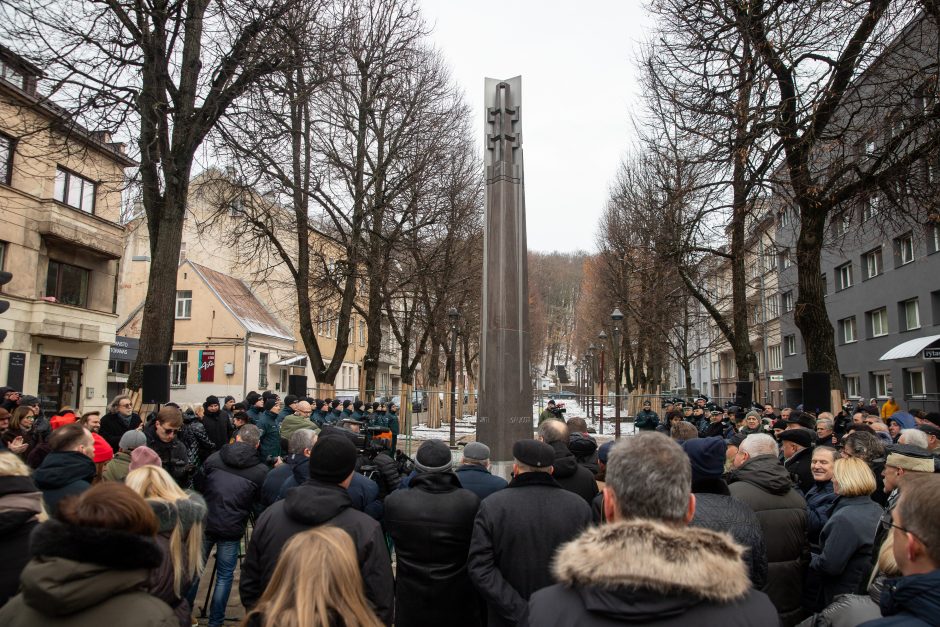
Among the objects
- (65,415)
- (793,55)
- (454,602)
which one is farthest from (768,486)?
(793,55)

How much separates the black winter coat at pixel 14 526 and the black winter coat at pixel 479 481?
8.31 feet

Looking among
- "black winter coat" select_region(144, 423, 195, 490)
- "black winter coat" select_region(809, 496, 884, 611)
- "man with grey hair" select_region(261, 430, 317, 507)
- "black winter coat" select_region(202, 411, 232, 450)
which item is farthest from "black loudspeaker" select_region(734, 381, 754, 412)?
"black winter coat" select_region(144, 423, 195, 490)

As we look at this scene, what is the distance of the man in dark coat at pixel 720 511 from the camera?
10.5 ft

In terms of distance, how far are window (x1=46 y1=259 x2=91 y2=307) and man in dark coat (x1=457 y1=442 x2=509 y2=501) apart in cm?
2444

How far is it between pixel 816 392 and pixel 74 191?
25703 millimetres

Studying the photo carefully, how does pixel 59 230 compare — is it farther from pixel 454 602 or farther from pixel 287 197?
pixel 454 602

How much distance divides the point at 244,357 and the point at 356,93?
57.3ft

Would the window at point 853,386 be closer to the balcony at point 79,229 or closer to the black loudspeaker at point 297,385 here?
the black loudspeaker at point 297,385

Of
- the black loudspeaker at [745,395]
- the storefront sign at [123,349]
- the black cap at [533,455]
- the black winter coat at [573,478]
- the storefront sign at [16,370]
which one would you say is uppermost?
the storefront sign at [123,349]

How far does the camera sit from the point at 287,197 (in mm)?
18844

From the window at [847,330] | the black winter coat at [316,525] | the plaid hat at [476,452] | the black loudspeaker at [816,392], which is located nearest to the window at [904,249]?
the window at [847,330]

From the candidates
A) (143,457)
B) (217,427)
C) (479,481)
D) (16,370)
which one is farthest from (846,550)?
(16,370)

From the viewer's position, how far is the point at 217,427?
9469 mm

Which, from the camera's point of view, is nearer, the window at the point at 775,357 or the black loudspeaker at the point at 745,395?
the black loudspeaker at the point at 745,395
